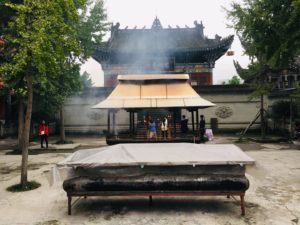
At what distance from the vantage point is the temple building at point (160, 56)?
95.0 ft

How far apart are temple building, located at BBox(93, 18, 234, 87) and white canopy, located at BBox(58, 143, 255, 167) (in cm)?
2068

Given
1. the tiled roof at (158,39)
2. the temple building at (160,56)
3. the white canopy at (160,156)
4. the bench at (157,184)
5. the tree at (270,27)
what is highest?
the tiled roof at (158,39)

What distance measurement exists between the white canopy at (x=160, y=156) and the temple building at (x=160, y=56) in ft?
67.9

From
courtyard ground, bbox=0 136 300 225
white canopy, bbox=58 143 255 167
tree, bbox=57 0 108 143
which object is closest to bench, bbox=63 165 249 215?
white canopy, bbox=58 143 255 167

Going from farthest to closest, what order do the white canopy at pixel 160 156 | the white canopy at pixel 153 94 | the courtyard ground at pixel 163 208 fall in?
the white canopy at pixel 153 94 → the white canopy at pixel 160 156 → the courtyard ground at pixel 163 208

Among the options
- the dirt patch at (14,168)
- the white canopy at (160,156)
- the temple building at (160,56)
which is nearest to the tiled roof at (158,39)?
the temple building at (160,56)

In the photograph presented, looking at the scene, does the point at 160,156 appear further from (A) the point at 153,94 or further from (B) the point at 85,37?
(B) the point at 85,37

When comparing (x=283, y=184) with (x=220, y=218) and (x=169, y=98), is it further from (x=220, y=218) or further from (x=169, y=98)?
(x=169, y=98)

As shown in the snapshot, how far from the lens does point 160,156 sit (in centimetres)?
717

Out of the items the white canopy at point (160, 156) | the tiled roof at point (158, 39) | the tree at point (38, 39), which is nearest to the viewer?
the white canopy at point (160, 156)

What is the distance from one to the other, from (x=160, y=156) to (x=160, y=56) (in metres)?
23.0

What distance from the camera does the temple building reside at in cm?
2895

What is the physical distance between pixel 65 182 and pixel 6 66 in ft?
14.1

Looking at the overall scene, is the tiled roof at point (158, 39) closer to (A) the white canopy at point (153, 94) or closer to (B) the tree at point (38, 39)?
(A) the white canopy at point (153, 94)
